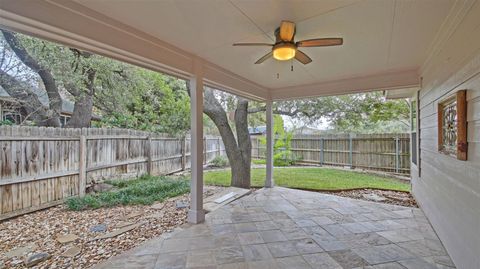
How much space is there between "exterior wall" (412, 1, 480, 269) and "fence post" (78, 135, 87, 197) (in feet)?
18.5

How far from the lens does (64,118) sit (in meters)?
7.44

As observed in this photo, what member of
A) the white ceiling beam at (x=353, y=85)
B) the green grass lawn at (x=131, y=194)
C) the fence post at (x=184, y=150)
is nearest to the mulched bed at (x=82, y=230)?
the green grass lawn at (x=131, y=194)

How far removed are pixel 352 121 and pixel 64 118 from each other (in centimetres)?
1021

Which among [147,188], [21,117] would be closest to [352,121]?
[147,188]

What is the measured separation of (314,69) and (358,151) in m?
5.78

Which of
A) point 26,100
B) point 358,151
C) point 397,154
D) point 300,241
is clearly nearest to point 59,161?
point 26,100

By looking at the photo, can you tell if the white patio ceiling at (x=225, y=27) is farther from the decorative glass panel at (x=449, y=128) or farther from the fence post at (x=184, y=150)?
the fence post at (x=184, y=150)

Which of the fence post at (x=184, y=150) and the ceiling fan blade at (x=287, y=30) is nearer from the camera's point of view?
the ceiling fan blade at (x=287, y=30)

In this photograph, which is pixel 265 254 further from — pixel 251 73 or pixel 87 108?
pixel 87 108

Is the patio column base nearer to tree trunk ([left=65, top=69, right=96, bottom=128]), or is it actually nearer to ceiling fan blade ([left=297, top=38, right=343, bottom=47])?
ceiling fan blade ([left=297, top=38, right=343, bottom=47])

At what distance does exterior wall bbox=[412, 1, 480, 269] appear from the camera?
174 centimetres

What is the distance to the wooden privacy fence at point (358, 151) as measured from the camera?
730cm

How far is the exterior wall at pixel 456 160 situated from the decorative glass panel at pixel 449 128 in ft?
0.34

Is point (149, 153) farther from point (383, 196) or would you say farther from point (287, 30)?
point (383, 196)
